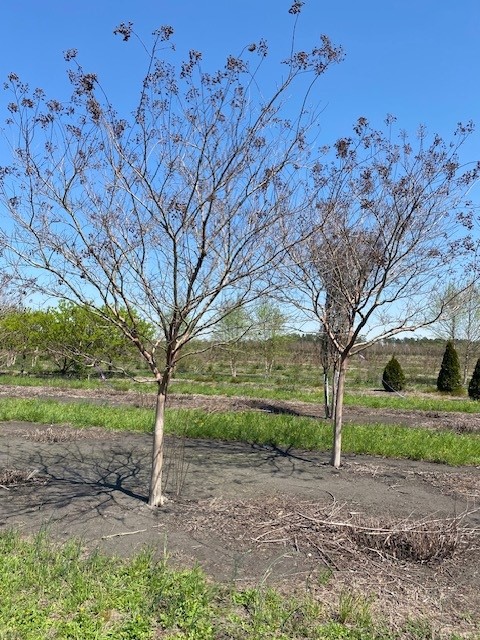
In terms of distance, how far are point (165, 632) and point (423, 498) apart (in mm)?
3936

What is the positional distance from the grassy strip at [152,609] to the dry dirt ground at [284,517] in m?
0.25

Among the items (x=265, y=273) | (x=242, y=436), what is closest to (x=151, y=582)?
(x=265, y=273)

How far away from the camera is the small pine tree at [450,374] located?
26531 millimetres

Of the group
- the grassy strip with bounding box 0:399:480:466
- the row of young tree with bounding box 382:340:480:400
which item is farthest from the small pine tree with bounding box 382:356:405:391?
the grassy strip with bounding box 0:399:480:466

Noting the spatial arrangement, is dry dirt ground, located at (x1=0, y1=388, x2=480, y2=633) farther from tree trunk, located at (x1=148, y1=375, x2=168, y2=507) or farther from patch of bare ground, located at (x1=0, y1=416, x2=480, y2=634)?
tree trunk, located at (x1=148, y1=375, x2=168, y2=507)

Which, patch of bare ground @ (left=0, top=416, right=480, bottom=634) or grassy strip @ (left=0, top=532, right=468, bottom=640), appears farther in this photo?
patch of bare ground @ (left=0, top=416, right=480, bottom=634)

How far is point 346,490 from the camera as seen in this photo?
6.23 metres

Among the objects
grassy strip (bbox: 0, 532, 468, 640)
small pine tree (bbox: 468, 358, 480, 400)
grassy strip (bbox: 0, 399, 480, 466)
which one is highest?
small pine tree (bbox: 468, 358, 480, 400)

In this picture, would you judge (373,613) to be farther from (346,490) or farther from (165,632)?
(346,490)

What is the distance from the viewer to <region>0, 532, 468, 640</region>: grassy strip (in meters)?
2.98

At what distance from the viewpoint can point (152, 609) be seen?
3.21m

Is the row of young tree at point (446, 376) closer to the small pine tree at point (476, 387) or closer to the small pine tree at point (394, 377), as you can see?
the small pine tree at point (394, 377)

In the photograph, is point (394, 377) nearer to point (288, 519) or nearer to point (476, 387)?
point (476, 387)

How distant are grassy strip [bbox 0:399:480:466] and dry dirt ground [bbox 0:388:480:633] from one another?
0.54 metres
